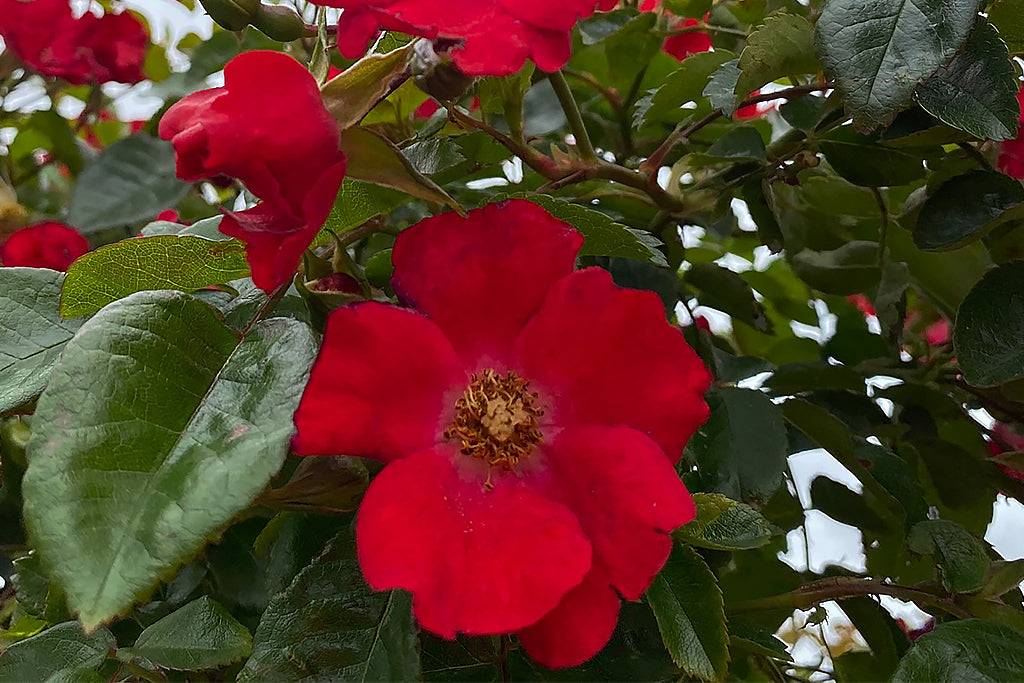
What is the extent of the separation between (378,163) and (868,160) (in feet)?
1.06

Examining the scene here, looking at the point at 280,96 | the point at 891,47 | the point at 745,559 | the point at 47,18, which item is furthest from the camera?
the point at 47,18

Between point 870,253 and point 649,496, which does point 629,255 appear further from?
point 870,253

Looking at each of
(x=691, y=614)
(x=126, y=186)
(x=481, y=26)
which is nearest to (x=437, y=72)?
(x=481, y=26)

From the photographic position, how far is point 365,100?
0.31 meters

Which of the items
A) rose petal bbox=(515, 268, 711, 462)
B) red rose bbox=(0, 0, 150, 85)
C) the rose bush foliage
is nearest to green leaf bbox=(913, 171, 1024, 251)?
the rose bush foliage

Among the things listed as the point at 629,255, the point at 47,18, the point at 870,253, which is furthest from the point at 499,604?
the point at 47,18

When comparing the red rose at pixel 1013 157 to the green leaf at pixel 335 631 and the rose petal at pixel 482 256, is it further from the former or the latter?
the green leaf at pixel 335 631

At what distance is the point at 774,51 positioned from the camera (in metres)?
0.44

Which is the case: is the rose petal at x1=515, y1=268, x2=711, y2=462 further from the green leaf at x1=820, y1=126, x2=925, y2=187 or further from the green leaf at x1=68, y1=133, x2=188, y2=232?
the green leaf at x1=68, y1=133, x2=188, y2=232

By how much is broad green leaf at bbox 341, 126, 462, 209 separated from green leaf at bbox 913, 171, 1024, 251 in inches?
11.1

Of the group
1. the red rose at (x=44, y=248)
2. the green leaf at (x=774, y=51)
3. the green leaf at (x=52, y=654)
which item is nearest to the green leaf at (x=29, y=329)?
the green leaf at (x=52, y=654)

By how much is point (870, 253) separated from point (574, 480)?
388 mm

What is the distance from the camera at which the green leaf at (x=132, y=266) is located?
35 cm

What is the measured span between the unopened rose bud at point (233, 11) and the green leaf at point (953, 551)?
41 cm
